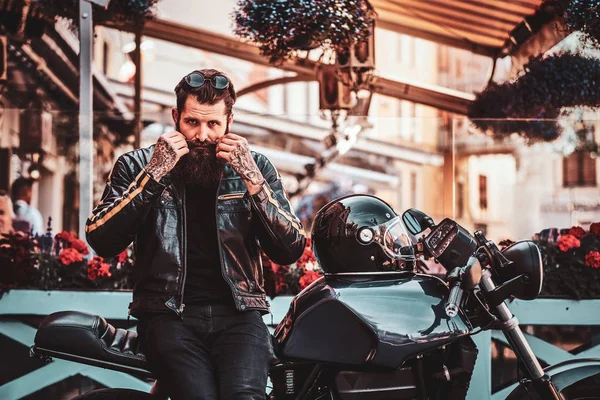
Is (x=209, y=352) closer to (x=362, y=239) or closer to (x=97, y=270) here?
(x=362, y=239)

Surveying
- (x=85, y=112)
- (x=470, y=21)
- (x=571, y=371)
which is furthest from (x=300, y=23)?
(x=571, y=371)

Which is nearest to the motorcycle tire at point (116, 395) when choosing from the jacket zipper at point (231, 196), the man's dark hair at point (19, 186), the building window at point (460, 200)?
the jacket zipper at point (231, 196)

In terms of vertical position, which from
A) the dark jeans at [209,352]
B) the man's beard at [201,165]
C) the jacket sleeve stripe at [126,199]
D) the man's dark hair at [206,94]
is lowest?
the dark jeans at [209,352]

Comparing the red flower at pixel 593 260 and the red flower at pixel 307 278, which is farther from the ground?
the red flower at pixel 593 260

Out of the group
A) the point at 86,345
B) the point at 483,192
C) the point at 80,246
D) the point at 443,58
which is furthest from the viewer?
the point at 443,58

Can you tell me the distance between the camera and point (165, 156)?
3268mm

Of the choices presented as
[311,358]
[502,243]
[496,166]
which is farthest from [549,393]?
[496,166]

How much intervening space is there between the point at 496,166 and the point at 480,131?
25 centimetres

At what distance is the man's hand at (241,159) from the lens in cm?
325

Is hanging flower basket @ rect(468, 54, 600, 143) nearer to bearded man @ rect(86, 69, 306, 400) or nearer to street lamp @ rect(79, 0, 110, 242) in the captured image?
street lamp @ rect(79, 0, 110, 242)

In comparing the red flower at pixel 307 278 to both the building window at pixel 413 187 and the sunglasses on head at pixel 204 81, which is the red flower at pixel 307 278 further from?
the sunglasses on head at pixel 204 81

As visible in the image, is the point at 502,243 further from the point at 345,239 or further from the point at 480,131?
the point at 345,239

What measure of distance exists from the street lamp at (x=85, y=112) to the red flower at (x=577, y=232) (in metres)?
2.93

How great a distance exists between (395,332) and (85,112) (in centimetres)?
364
